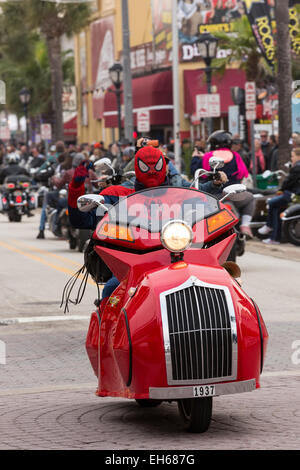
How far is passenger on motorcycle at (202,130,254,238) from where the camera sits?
16156mm

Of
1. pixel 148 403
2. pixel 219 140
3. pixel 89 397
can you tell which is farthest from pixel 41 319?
pixel 148 403

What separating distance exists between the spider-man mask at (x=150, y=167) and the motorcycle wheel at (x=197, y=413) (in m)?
1.46

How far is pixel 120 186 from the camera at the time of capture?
25.8 feet

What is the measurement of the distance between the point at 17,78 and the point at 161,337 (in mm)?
70757

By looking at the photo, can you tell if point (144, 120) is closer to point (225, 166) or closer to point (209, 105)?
point (209, 105)

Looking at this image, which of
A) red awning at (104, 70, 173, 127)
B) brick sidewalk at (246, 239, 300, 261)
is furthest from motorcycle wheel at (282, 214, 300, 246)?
red awning at (104, 70, 173, 127)

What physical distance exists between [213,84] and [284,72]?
22590 millimetres

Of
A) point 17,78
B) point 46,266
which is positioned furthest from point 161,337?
point 17,78

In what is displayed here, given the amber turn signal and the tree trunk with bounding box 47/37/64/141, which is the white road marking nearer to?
the amber turn signal

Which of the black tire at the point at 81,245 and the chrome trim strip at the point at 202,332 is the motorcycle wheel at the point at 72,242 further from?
the chrome trim strip at the point at 202,332

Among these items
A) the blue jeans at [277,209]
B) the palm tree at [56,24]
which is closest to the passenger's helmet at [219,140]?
the blue jeans at [277,209]

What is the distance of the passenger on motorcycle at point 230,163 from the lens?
16.2 m

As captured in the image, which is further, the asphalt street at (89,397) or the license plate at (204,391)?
the asphalt street at (89,397)

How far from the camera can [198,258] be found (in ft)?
22.4
